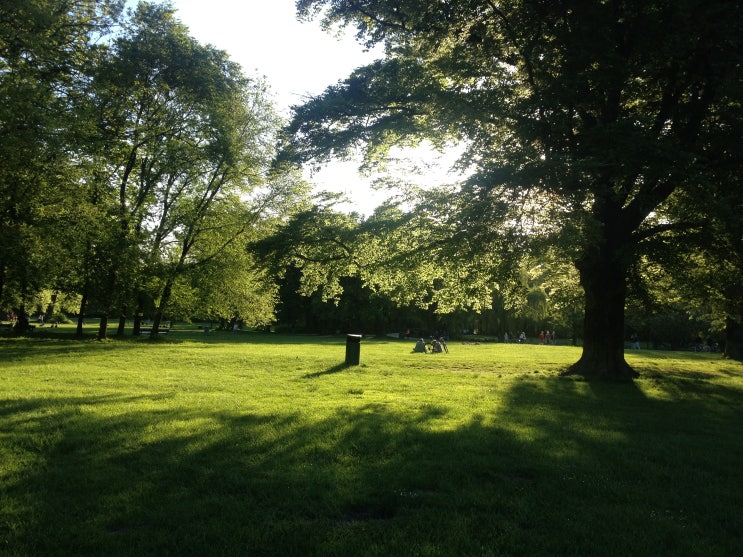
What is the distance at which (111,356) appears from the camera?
1792 centimetres

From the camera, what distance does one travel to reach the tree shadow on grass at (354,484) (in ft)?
12.4

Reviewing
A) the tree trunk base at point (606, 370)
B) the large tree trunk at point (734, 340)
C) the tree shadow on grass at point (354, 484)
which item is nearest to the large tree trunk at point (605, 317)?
the tree trunk base at point (606, 370)

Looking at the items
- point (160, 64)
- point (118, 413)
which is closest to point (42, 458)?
point (118, 413)

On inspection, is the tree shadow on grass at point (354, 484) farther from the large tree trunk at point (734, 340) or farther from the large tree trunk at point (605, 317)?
the large tree trunk at point (734, 340)

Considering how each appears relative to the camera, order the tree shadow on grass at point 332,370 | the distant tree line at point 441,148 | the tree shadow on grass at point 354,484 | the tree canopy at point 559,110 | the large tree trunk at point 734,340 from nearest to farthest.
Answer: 1. the tree shadow on grass at point 354,484
2. the tree canopy at point 559,110
3. the distant tree line at point 441,148
4. the tree shadow on grass at point 332,370
5. the large tree trunk at point 734,340

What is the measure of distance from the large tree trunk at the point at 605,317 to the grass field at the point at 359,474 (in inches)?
171

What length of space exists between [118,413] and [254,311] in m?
27.2

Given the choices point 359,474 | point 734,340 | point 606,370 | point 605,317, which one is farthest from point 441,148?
point 734,340

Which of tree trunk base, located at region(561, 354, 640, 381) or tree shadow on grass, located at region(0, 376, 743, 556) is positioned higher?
tree trunk base, located at region(561, 354, 640, 381)

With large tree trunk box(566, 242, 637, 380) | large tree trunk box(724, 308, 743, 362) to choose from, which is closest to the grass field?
large tree trunk box(566, 242, 637, 380)

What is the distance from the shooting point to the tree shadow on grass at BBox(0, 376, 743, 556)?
3.79 metres

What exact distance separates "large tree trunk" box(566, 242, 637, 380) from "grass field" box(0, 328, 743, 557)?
171 inches

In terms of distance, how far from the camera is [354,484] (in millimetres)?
4840

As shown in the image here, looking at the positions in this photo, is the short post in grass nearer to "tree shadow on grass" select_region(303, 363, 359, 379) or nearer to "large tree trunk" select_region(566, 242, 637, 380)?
"tree shadow on grass" select_region(303, 363, 359, 379)
